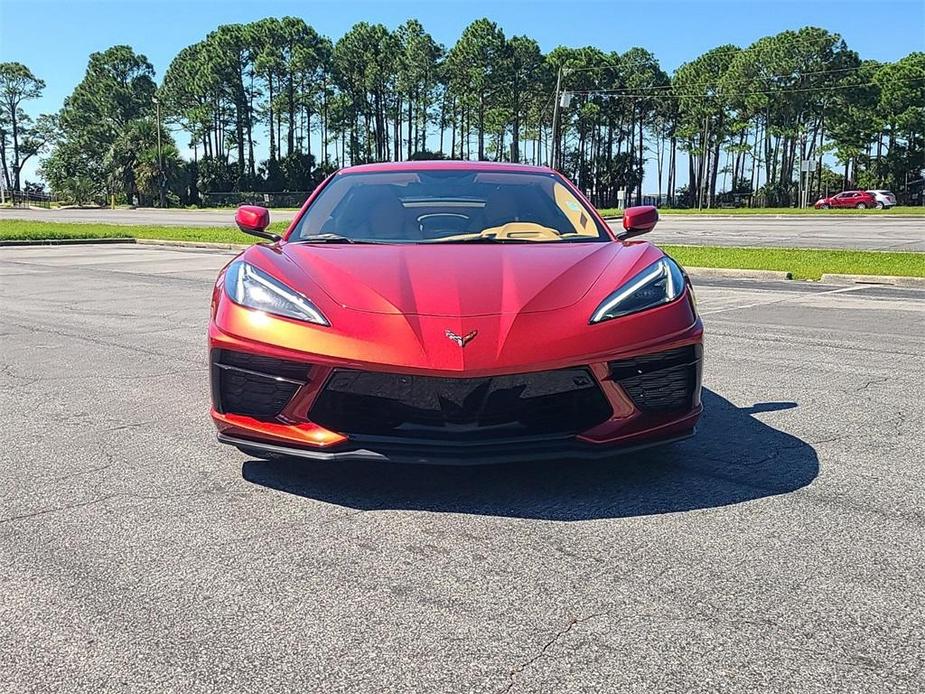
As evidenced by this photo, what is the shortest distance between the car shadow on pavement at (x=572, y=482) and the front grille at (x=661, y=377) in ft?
0.99

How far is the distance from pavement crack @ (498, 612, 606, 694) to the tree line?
214ft

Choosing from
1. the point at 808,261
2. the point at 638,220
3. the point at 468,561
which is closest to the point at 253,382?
the point at 468,561

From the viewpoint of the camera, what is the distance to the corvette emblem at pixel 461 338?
303 centimetres

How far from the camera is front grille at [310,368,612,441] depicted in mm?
3004

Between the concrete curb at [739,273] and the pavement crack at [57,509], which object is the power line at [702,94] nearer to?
the concrete curb at [739,273]

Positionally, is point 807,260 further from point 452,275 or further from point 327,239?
point 452,275

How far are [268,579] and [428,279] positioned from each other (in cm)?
139

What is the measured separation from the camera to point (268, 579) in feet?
8.35

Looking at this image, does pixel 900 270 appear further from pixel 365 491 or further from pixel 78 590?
pixel 78 590


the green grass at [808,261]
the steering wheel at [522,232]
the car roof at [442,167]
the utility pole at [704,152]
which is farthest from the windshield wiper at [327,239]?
the utility pole at [704,152]

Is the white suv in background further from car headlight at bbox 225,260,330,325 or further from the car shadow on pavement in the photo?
car headlight at bbox 225,260,330,325

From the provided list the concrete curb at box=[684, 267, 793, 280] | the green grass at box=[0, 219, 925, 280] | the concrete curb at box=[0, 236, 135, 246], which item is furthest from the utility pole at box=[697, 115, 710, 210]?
the concrete curb at box=[684, 267, 793, 280]

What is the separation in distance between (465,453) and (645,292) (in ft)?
3.42

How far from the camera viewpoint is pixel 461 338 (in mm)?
3049
